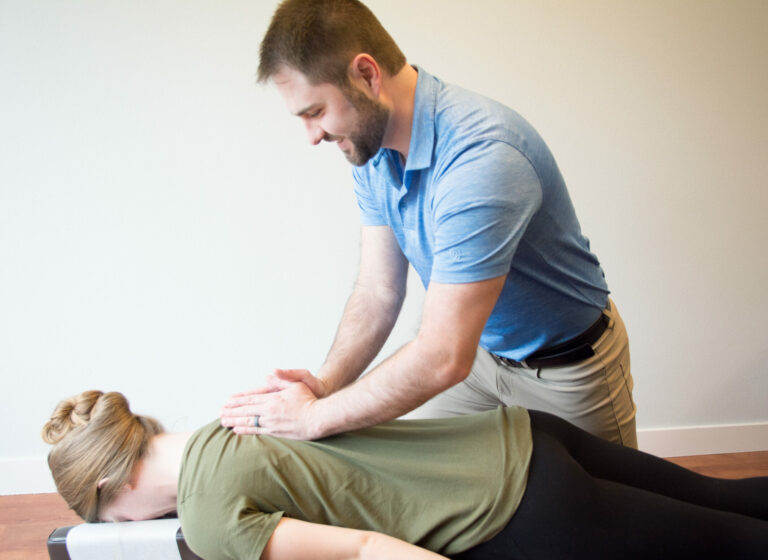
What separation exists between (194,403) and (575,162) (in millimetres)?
1639

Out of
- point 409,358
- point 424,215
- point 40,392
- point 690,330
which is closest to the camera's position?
point 409,358

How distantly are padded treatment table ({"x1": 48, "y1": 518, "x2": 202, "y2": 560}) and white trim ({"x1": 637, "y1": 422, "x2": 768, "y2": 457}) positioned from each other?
75.9 inches

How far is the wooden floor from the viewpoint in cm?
195

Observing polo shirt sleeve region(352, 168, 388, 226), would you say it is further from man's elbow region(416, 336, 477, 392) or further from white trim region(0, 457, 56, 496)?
white trim region(0, 457, 56, 496)

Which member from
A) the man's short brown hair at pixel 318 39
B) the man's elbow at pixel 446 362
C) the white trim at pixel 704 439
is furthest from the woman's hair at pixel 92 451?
the white trim at pixel 704 439

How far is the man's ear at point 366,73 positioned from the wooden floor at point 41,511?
1.80 meters

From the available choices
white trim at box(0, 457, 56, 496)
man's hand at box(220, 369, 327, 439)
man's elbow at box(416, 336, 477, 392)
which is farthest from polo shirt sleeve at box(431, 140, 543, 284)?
white trim at box(0, 457, 56, 496)

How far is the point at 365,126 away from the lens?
3.55 ft

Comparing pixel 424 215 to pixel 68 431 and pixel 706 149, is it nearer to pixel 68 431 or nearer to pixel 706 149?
pixel 68 431

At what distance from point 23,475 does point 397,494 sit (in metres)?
1.82

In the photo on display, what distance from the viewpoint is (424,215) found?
3.86 feet

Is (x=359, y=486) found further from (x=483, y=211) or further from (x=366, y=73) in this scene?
(x=366, y=73)

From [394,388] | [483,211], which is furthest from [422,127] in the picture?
[394,388]

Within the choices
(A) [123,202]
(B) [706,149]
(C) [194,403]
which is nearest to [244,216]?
(A) [123,202]
